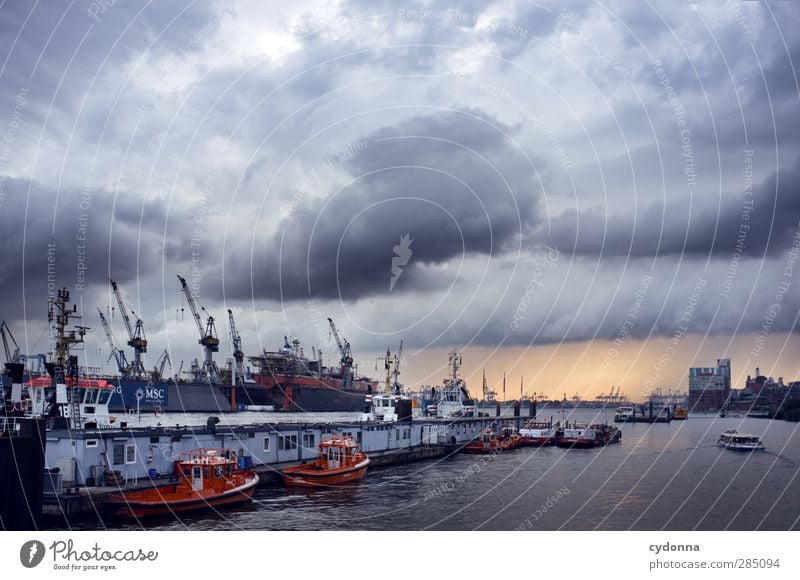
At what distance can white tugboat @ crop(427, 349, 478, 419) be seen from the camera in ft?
224

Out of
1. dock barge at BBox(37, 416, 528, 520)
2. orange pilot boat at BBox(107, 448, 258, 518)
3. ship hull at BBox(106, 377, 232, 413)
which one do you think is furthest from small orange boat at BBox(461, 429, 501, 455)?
ship hull at BBox(106, 377, 232, 413)

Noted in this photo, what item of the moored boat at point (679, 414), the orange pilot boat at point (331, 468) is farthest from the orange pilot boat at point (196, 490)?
the moored boat at point (679, 414)

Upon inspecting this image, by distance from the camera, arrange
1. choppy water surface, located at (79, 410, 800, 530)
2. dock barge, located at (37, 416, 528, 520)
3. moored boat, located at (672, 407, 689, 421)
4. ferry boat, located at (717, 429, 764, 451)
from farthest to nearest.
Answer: moored boat, located at (672, 407, 689, 421), ferry boat, located at (717, 429, 764, 451), choppy water surface, located at (79, 410, 800, 530), dock barge, located at (37, 416, 528, 520)

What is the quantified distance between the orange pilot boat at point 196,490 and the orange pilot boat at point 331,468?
3.20 meters

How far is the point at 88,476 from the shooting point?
2397 cm

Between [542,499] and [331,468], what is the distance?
9.27 m

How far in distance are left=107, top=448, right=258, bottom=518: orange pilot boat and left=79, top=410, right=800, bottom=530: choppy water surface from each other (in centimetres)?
59

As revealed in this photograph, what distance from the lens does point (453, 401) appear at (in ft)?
228

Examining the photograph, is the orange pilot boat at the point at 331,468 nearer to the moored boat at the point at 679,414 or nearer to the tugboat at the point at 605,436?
the tugboat at the point at 605,436

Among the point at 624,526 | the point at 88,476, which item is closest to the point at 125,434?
the point at 88,476

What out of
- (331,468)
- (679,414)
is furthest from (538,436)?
(679,414)

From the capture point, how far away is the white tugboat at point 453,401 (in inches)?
2682

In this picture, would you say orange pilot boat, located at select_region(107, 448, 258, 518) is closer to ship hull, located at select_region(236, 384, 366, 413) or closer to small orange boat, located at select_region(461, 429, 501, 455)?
small orange boat, located at select_region(461, 429, 501, 455)

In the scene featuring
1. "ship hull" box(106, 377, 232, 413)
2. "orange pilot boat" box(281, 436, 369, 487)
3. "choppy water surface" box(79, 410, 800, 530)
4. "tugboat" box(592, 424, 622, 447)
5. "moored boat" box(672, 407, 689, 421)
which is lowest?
"moored boat" box(672, 407, 689, 421)
